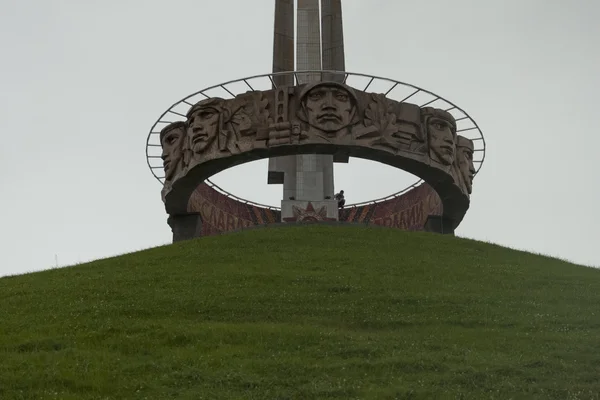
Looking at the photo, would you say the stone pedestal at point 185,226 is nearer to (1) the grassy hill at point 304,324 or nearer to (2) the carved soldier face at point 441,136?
(1) the grassy hill at point 304,324

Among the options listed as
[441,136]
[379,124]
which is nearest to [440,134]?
[441,136]

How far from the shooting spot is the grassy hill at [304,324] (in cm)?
1169

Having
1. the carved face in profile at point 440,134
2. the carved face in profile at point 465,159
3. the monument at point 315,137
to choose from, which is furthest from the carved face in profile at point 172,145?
the carved face in profile at point 465,159

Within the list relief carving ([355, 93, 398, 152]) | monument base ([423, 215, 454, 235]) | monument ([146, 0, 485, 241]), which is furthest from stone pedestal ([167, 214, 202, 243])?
monument base ([423, 215, 454, 235])

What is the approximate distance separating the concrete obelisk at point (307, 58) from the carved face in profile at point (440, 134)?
7.19m

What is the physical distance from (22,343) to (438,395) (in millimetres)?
6404

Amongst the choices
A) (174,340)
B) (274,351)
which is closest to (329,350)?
(274,351)

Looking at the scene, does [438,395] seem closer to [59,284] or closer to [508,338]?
[508,338]

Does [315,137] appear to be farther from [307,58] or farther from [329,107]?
[307,58]

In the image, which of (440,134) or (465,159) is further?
(465,159)

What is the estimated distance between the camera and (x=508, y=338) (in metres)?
14.5

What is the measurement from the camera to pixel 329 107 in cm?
2661

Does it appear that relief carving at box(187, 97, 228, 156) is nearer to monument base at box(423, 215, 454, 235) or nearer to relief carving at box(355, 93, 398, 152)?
relief carving at box(355, 93, 398, 152)

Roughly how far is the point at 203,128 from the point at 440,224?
8649 mm
